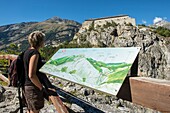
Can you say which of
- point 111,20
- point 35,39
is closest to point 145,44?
point 111,20

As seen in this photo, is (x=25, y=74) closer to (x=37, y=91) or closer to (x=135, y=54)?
(x=37, y=91)

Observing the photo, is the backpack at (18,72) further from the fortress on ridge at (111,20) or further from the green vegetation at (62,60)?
the fortress on ridge at (111,20)

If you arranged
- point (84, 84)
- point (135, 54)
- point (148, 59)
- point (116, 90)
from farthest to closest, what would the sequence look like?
point (148, 59), point (84, 84), point (135, 54), point (116, 90)

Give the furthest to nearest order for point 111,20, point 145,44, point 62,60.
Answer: point 111,20, point 145,44, point 62,60

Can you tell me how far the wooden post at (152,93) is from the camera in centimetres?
142

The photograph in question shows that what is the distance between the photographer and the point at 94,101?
15.4 ft

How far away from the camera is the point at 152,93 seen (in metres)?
1.53

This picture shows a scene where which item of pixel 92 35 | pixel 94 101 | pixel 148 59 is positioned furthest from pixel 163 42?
pixel 94 101

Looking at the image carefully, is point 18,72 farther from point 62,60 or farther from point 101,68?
point 101,68

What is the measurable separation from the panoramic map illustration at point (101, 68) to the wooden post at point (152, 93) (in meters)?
0.15

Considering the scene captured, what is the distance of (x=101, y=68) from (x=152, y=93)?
2.25 feet

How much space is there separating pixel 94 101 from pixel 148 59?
41.3 m

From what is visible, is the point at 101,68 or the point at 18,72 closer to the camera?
the point at 101,68

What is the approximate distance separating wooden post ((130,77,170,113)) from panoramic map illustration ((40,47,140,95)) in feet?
0.50
